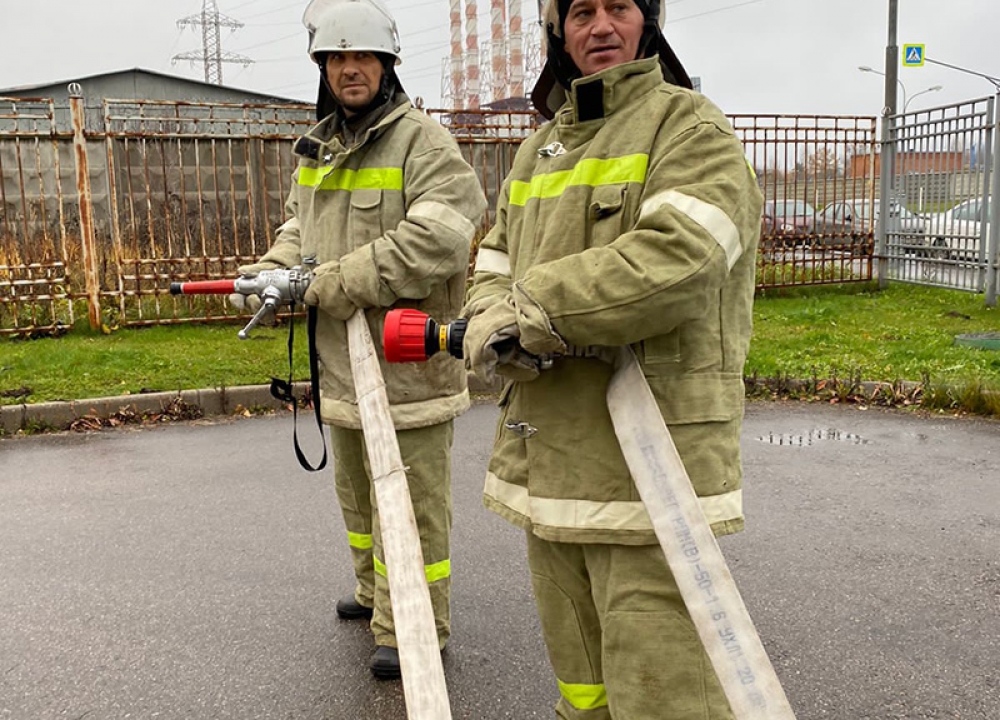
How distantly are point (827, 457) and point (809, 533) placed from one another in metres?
1.32

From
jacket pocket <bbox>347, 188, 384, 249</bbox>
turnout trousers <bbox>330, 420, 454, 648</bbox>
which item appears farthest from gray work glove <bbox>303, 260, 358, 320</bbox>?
turnout trousers <bbox>330, 420, 454, 648</bbox>

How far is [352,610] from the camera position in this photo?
354cm

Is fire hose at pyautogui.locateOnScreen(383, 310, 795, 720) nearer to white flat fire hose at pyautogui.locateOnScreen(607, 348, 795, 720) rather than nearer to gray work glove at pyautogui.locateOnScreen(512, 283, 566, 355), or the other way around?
white flat fire hose at pyautogui.locateOnScreen(607, 348, 795, 720)

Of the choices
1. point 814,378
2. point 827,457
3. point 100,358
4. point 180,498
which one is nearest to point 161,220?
point 100,358

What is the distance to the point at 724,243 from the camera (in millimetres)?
1727

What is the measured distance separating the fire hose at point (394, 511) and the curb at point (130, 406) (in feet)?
11.5

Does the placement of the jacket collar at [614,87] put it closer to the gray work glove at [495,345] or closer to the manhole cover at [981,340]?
the gray work glove at [495,345]

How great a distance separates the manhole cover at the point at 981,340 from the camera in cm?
797

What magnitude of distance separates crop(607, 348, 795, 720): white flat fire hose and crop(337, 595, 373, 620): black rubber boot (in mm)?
2016

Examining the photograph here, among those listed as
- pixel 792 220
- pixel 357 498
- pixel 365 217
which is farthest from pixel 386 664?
pixel 792 220

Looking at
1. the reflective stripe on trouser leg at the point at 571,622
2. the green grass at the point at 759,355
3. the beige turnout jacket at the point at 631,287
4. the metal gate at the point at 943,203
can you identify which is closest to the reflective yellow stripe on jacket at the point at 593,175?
the beige turnout jacket at the point at 631,287

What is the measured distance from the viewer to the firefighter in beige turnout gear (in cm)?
172

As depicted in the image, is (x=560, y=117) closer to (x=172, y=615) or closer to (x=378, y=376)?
(x=378, y=376)

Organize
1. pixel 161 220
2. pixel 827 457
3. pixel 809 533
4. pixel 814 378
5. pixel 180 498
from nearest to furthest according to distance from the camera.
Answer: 1. pixel 809 533
2. pixel 180 498
3. pixel 827 457
4. pixel 814 378
5. pixel 161 220
